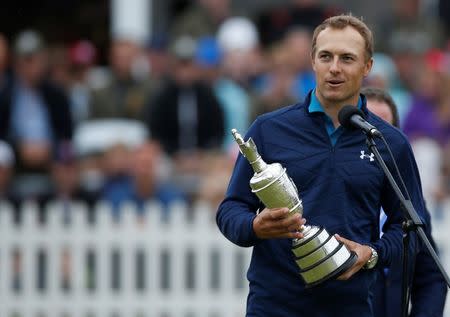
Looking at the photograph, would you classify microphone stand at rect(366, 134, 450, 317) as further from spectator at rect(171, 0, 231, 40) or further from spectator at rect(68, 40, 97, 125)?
spectator at rect(171, 0, 231, 40)

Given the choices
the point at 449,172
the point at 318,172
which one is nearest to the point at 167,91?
the point at 449,172

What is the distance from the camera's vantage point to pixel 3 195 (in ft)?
40.0

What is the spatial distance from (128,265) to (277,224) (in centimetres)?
659

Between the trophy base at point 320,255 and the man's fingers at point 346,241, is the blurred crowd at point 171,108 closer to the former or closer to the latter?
the man's fingers at point 346,241

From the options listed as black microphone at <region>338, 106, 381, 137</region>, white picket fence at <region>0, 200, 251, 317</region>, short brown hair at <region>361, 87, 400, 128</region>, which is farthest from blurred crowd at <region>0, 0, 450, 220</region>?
black microphone at <region>338, 106, 381, 137</region>

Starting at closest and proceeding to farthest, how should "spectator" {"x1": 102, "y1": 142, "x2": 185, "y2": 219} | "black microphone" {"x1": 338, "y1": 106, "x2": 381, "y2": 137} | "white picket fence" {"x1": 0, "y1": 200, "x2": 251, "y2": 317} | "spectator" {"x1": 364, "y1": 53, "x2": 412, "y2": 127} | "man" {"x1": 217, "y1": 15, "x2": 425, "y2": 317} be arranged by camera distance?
1. "black microphone" {"x1": 338, "y1": 106, "x2": 381, "y2": 137}
2. "man" {"x1": 217, "y1": 15, "x2": 425, "y2": 317}
3. "white picket fence" {"x1": 0, "y1": 200, "x2": 251, "y2": 317}
4. "spectator" {"x1": 102, "y1": 142, "x2": 185, "y2": 219}
5. "spectator" {"x1": 364, "y1": 53, "x2": 412, "y2": 127}

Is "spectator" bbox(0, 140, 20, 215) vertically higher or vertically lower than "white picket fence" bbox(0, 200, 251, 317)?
higher

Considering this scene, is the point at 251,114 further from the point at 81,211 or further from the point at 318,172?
the point at 318,172

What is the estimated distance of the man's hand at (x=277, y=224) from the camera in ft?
17.6

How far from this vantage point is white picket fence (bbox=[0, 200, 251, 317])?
1171 cm

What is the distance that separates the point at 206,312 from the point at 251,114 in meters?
2.02

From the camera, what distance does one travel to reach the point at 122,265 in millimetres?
11883

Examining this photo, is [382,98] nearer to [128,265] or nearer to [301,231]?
[301,231]

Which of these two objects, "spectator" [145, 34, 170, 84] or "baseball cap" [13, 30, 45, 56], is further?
"spectator" [145, 34, 170, 84]
